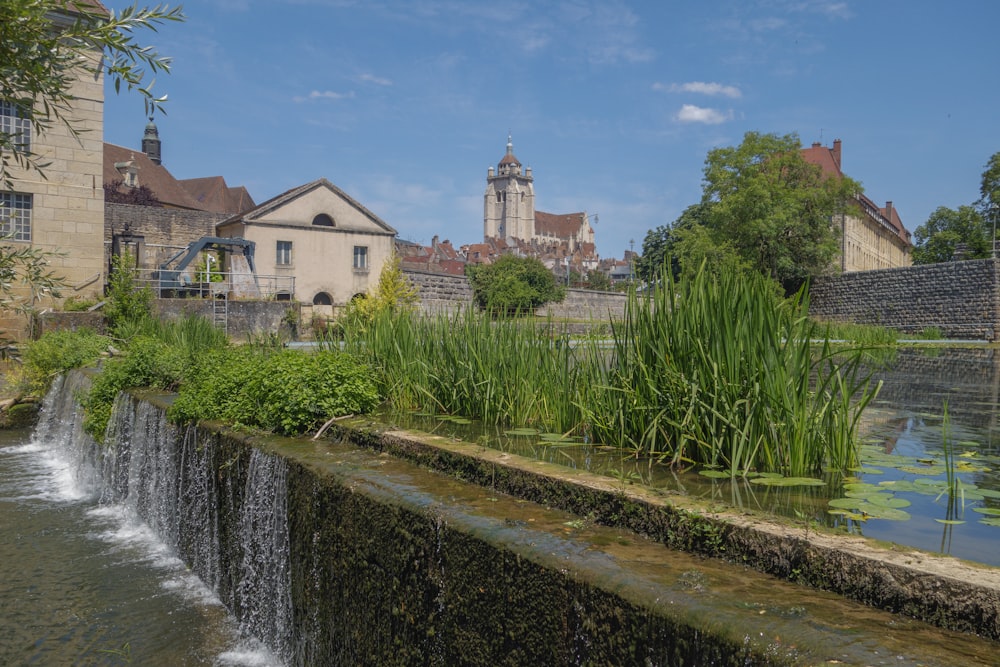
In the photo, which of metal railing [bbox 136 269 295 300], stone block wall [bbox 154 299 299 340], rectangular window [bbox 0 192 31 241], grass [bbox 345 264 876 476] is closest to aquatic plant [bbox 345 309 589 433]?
grass [bbox 345 264 876 476]

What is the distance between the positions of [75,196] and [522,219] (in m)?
141

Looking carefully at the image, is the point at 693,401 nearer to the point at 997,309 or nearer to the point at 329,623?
the point at 329,623

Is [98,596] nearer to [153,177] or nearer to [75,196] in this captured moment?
[75,196]

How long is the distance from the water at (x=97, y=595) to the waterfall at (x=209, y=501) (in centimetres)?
14

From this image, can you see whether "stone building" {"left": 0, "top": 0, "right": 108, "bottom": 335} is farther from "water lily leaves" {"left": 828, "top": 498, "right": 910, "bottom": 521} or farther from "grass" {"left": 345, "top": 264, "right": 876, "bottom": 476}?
"water lily leaves" {"left": 828, "top": 498, "right": 910, "bottom": 521}

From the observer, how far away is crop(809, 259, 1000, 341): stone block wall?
30.6 meters

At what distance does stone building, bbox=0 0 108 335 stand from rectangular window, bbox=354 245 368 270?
1792 cm

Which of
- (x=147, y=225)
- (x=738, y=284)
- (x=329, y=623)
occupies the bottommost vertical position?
(x=329, y=623)

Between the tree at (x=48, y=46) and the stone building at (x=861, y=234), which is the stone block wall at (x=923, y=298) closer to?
the stone building at (x=861, y=234)

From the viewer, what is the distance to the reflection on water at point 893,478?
9.57 ft

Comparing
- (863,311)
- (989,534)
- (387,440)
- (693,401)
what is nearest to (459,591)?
(693,401)

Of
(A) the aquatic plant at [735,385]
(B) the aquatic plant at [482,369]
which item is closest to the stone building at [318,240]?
(B) the aquatic plant at [482,369]

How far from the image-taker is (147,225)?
3572 cm

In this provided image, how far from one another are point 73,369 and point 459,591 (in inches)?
400
